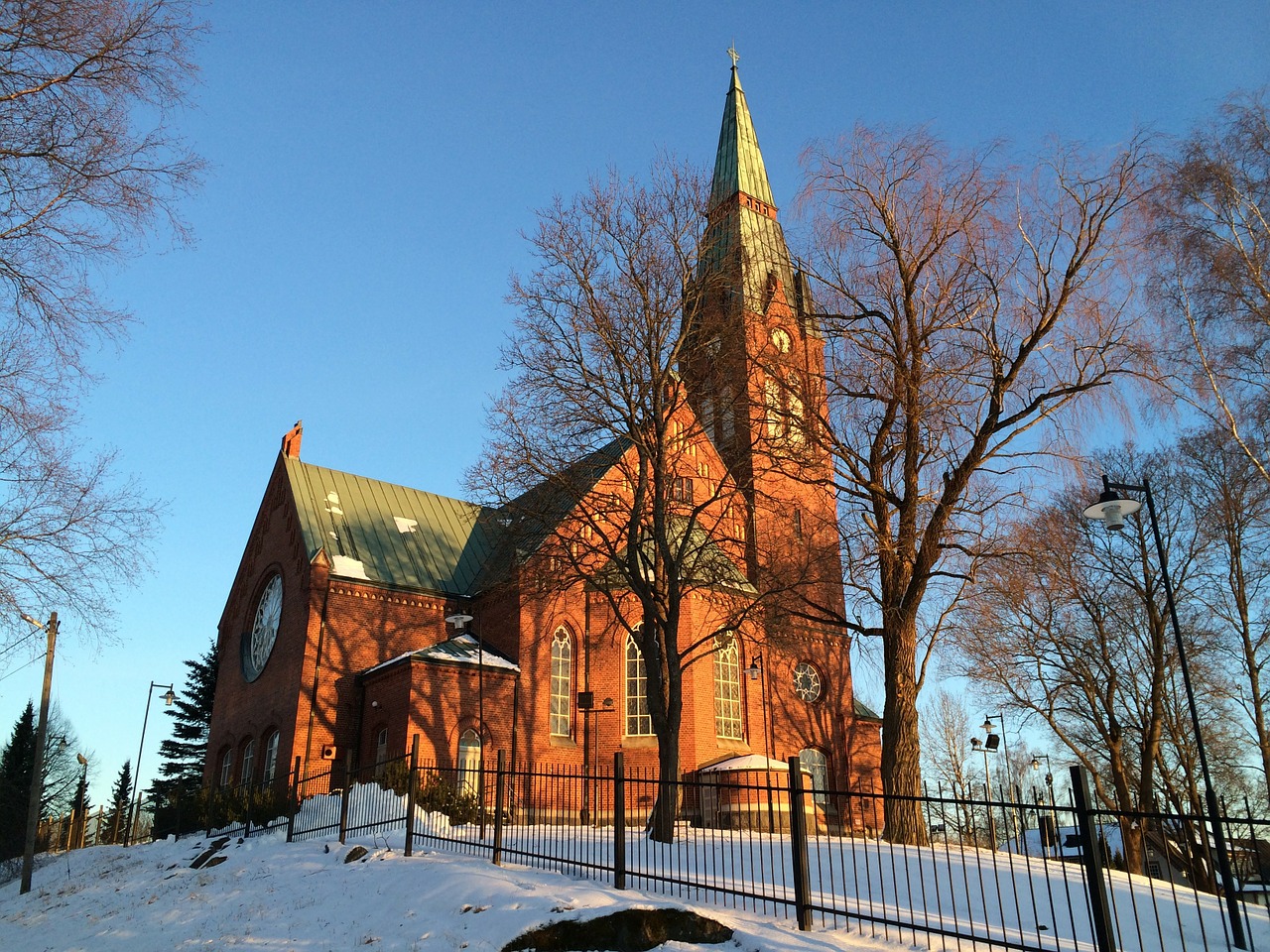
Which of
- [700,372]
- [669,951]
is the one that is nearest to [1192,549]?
[700,372]

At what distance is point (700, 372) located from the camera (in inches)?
853

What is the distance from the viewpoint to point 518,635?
2838 centimetres

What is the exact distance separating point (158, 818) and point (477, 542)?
14.0 meters

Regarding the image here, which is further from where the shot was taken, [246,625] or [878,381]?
[246,625]

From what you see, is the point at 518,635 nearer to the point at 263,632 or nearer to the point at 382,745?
the point at 382,745

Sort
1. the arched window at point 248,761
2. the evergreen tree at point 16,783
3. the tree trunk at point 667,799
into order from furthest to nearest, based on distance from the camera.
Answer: the evergreen tree at point 16,783, the arched window at point 248,761, the tree trunk at point 667,799

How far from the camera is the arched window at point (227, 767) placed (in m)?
30.7

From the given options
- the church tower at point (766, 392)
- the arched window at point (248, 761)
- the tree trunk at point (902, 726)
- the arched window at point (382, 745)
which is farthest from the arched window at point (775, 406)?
the arched window at point (248, 761)

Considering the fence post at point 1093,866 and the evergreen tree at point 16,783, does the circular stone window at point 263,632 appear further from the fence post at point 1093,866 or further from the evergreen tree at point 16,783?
the fence post at point 1093,866

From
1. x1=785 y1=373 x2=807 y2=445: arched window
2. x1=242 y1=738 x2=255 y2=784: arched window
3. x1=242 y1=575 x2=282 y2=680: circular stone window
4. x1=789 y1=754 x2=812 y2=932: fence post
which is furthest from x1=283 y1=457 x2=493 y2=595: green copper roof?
x1=789 y1=754 x2=812 y2=932: fence post

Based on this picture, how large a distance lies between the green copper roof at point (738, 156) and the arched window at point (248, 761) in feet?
91.2

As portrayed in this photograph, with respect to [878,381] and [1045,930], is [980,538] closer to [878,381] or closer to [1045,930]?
[878,381]

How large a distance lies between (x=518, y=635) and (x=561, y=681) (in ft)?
6.10

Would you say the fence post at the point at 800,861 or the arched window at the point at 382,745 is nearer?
the fence post at the point at 800,861
